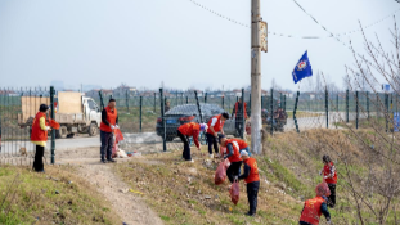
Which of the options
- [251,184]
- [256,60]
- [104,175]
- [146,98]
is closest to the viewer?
[251,184]

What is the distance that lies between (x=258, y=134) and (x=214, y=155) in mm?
1388

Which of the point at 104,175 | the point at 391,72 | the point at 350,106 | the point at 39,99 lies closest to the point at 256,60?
the point at 104,175

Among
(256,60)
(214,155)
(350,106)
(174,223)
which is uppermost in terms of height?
(256,60)

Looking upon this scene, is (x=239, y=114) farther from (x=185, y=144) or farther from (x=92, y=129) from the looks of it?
(x=92, y=129)

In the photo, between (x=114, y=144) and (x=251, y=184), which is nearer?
(x=251, y=184)

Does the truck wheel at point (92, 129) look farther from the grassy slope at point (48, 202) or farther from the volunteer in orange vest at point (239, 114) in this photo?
the grassy slope at point (48, 202)

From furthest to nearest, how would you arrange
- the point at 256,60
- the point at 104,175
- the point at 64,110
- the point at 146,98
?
1. the point at 64,110
2. the point at 146,98
3. the point at 256,60
4. the point at 104,175

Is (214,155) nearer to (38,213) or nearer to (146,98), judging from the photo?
(146,98)

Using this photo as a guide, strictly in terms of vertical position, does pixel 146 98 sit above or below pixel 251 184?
above

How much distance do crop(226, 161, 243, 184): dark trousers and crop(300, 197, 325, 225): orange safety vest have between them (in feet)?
9.22

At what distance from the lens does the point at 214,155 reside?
41.7ft

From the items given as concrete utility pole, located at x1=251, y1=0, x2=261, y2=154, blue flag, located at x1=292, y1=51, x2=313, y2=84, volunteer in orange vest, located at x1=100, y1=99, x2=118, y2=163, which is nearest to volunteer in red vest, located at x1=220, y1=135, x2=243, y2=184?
concrete utility pole, located at x1=251, y1=0, x2=261, y2=154

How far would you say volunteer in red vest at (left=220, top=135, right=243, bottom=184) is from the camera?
399 inches

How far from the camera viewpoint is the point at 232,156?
1023cm
